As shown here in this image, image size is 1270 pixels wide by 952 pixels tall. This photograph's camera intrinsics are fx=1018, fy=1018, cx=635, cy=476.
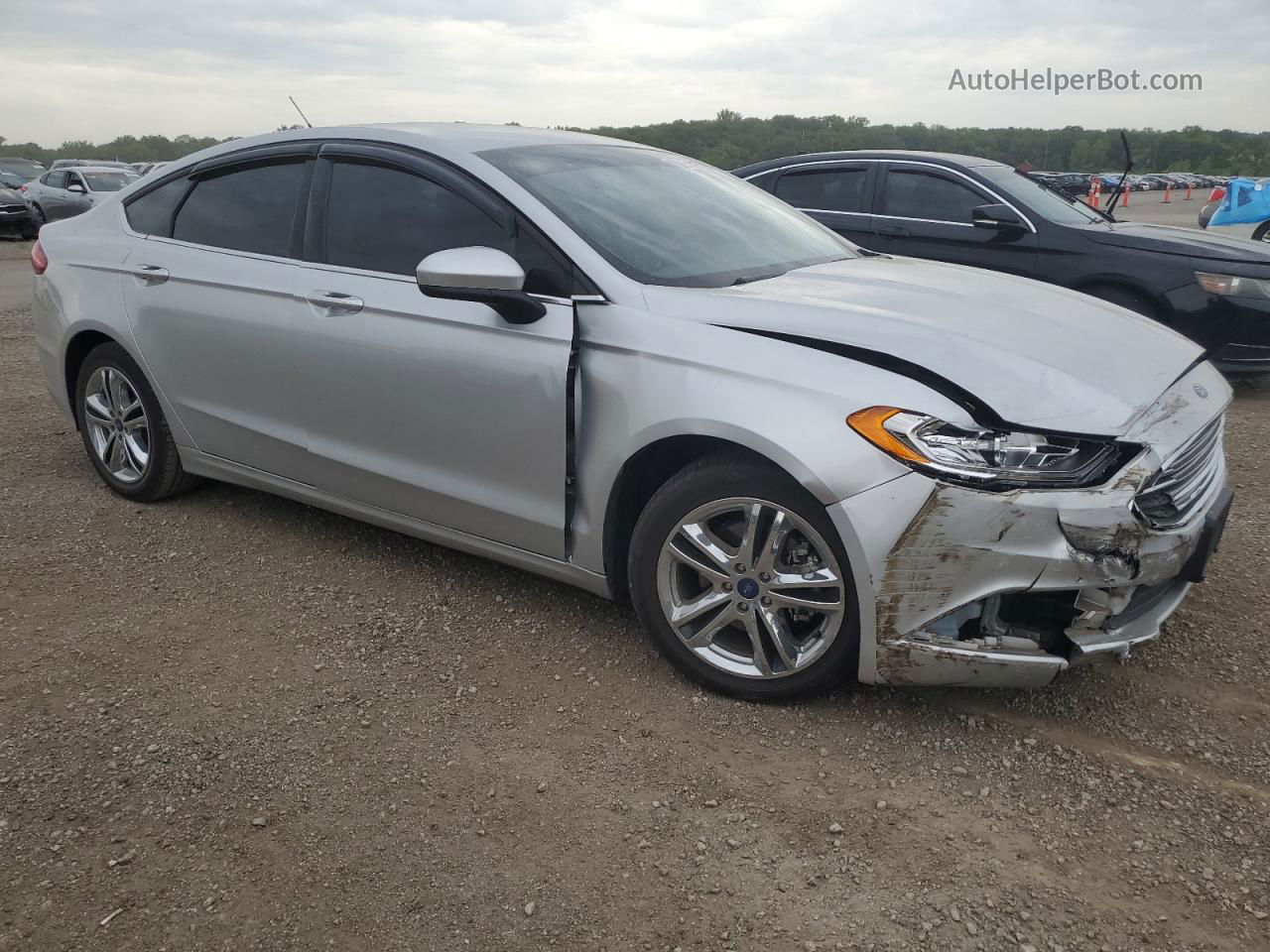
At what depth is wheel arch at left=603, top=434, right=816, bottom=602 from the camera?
288 centimetres

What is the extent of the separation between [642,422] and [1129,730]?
159 centimetres

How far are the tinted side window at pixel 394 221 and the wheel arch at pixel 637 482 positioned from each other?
82 centimetres

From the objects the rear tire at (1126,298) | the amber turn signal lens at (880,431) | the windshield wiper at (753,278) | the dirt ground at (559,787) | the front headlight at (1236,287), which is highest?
the windshield wiper at (753,278)

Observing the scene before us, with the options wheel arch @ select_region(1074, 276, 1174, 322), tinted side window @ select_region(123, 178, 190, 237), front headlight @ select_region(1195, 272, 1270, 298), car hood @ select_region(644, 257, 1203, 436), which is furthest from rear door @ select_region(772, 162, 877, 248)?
tinted side window @ select_region(123, 178, 190, 237)

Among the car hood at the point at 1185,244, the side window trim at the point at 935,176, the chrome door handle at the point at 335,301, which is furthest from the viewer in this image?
the side window trim at the point at 935,176

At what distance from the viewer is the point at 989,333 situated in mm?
2797

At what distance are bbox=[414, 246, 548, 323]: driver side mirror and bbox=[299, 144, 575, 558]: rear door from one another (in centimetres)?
6

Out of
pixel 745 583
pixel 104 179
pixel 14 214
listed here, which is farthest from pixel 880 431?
pixel 14 214

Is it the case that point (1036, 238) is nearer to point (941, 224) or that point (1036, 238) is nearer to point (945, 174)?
point (941, 224)

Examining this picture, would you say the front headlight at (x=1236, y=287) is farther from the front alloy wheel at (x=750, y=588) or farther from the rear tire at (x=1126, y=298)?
the front alloy wheel at (x=750, y=588)

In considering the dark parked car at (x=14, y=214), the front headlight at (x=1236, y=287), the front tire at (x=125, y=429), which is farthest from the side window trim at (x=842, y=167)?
the dark parked car at (x=14, y=214)

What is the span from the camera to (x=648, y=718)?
9.58 ft

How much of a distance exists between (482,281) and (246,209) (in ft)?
5.29

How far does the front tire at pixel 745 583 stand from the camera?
2705 mm
